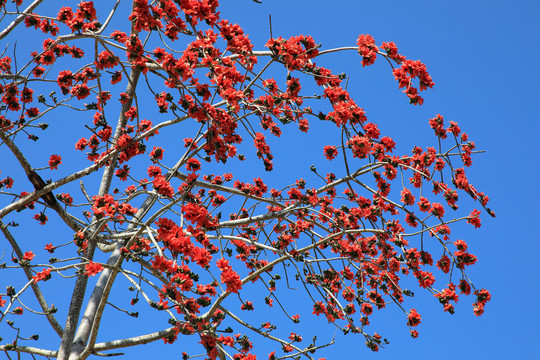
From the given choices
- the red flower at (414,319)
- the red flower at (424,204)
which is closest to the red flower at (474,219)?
the red flower at (424,204)

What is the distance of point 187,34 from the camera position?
6.59 metres

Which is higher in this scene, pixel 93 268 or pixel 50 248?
pixel 50 248

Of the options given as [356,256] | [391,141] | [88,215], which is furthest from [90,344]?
[391,141]

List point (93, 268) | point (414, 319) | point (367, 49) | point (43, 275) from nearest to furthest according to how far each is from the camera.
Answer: point (93, 268), point (43, 275), point (367, 49), point (414, 319)

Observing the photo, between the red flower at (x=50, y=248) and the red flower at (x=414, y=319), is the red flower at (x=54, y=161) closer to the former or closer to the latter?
the red flower at (x=50, y=248)

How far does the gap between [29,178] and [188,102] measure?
2640mm

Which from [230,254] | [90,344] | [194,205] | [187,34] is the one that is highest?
[187,34]

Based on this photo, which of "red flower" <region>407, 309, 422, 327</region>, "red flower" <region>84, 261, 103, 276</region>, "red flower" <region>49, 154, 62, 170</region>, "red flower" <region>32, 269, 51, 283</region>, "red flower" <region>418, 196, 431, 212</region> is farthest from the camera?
"red flower" <region>49, 154, 62, 170</region>

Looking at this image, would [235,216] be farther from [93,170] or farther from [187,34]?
[187,34]

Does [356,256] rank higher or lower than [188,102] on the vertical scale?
lower

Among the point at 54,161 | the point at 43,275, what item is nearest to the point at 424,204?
the point at 43,275

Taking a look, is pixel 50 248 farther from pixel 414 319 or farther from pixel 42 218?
pixel 414 319

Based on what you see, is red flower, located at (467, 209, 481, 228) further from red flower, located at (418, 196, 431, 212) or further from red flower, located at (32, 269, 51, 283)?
red flower, located at (32, 269, 51, 283)

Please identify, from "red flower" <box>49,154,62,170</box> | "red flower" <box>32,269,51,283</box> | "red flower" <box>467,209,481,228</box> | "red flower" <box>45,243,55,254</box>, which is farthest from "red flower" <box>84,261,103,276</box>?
"red flower" <box>467,209,481,228</box>
